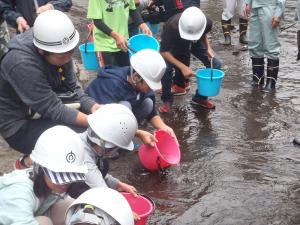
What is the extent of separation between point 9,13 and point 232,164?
2.23m

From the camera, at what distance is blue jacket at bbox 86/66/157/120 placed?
3834mm

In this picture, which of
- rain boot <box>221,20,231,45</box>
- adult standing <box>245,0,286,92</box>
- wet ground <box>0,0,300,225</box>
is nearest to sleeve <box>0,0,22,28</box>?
wet ground <box>0,0,300,225</box>

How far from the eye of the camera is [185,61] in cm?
549

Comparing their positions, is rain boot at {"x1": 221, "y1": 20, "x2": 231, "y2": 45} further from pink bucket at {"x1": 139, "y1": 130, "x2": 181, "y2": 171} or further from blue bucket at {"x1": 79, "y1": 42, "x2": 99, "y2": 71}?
Answer: pink bucket at {"x1": 139, "y1": 130, "x2": 181, "y2": 171}

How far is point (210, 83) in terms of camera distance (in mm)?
5004

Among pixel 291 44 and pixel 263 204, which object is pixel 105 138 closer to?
pixel 263 204

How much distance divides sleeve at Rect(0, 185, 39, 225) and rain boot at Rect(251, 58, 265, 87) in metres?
4.11

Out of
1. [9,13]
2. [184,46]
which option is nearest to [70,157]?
[9,13]

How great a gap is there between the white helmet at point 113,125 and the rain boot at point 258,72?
133 inches

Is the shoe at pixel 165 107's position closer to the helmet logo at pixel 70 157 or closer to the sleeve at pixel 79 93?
the sleeve at pixel 79 93

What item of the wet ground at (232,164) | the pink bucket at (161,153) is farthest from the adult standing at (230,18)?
the pink bucket at (161,153)

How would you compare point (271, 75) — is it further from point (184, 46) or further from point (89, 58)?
point (89, 58)

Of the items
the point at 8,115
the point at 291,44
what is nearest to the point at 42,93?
the point at 8,115

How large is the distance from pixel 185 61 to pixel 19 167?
2.56 metres
